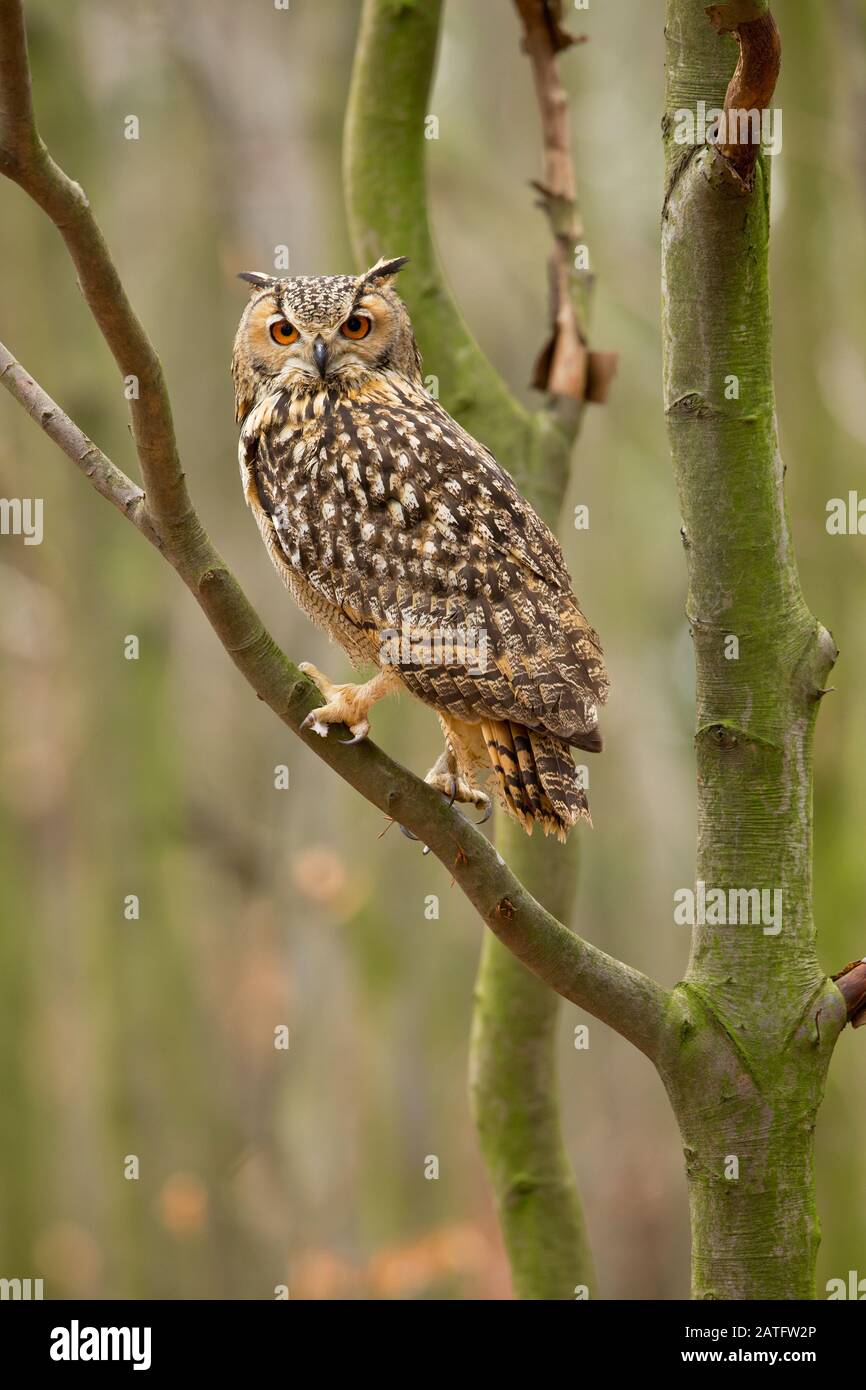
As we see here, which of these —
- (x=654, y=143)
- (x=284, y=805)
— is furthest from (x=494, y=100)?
(x=284, y=805)

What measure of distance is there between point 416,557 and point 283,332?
752 mm

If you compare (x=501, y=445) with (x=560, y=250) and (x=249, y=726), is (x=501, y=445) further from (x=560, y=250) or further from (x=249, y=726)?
(x=249, y=726)

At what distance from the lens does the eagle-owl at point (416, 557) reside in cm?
284

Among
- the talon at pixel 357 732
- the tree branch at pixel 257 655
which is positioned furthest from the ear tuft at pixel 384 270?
the talon at pixel 357 732

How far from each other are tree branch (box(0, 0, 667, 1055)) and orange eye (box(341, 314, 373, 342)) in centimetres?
97

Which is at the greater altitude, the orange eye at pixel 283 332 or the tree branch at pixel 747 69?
the orange eye at pixel 283 332

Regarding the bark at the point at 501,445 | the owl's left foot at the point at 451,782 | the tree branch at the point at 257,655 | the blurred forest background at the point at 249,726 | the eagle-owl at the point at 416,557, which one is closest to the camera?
the tree branch at the point at 257,655

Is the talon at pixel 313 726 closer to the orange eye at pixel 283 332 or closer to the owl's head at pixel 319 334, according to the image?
the owl's head at pixel 319 334

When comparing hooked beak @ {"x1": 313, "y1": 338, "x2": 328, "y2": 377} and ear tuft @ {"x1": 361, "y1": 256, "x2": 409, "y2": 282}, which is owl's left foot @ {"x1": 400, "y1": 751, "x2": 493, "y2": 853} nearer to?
hooked beak @ {"x1": 313, "y1": 338, "x2": 328, "y2": 377}

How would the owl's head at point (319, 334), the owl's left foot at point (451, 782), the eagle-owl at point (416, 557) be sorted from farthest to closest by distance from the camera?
1. the owl's head at point (319, 334)
2. the owl's left foot at point (451, 782)
3. the eagle-owl at point (416, 557)

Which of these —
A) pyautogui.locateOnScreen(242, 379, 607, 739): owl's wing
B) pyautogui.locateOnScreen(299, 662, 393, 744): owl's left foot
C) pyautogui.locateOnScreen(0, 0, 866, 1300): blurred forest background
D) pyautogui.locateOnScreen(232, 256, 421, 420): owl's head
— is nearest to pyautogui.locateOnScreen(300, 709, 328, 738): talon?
pyautogui.locateOnScreen(299, 662, 393, 744): owl's left foot

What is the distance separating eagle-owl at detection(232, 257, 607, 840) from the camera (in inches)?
112

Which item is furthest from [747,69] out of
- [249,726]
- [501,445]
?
[249,726]

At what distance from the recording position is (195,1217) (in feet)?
22.2
